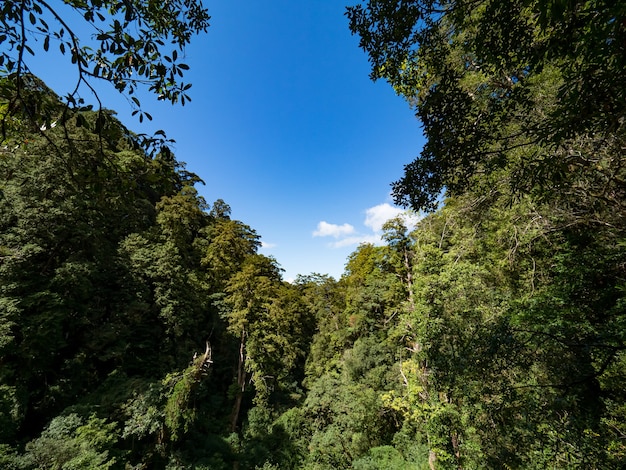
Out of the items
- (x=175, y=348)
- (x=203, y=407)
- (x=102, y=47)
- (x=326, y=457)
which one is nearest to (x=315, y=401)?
(x=326, y=457)

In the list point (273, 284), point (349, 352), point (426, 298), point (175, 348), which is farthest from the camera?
point (273, 284)

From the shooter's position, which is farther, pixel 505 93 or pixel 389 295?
pixel 389 295

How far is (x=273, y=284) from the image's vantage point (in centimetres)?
1554

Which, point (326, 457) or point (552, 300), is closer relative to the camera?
Result: point (552, 300)

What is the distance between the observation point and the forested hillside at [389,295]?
2328mm

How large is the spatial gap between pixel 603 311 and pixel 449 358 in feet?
9.49

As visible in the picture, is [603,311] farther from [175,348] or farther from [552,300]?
[175,348]

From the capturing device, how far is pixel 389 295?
13.4 meters

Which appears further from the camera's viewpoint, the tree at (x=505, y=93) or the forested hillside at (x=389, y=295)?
the forested hillside at (x=389, y=295)

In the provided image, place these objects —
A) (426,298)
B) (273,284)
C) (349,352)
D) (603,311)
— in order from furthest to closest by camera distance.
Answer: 1. (273,284)
2. (349,352)
3. (426,298)
4. (603,311)

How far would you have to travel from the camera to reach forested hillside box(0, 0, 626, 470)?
2328mm

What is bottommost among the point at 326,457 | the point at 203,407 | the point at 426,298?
the point at 326,457

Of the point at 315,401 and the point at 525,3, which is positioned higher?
the point at 525,3

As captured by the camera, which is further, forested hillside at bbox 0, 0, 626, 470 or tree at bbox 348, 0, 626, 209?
forested hillside at bbox 0, 0, 626, 470
